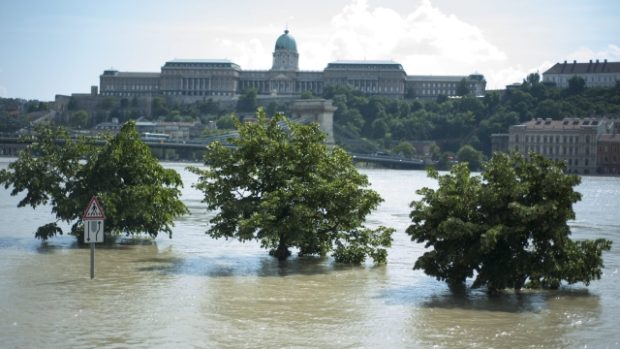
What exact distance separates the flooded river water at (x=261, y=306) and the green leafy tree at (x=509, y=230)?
2.02ft

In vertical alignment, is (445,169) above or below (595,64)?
below

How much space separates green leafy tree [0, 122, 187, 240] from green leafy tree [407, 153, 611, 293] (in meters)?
9.89

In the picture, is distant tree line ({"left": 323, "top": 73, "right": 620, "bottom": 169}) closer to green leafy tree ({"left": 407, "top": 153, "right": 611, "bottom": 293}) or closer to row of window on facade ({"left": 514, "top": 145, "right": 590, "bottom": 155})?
row of window on facade ({"left": 514, "top": 145, "right": 590, "bottom": 155})

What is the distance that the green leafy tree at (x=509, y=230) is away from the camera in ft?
79.2

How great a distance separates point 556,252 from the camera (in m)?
24.6

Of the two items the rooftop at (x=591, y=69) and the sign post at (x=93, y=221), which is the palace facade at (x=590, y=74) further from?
the sign post at (x=93, y=221)

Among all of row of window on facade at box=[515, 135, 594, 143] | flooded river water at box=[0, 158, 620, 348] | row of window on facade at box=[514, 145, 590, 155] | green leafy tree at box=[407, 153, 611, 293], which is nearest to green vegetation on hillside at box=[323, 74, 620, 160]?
row of window on facade at box=[515, 135, 594, 143]

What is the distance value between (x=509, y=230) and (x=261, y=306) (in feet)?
19.1

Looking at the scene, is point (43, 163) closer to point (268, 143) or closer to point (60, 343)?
point (268, 143)

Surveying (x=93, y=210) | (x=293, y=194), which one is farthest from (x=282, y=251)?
(x=93, y=210)

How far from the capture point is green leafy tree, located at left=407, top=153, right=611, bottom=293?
24.1m

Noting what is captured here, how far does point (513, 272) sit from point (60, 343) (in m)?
10.5

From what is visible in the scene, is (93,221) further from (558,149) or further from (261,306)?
(558,149)

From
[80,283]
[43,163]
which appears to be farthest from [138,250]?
[80,283]
